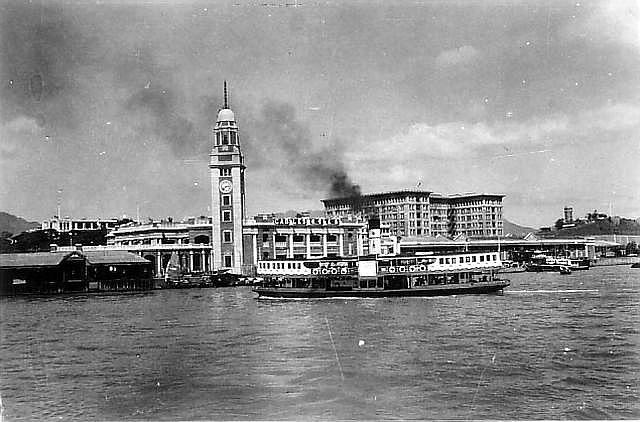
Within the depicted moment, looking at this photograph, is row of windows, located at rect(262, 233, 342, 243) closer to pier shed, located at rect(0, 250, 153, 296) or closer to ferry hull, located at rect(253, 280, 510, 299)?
pier shed, located at rect(0, 250, 153, 296)

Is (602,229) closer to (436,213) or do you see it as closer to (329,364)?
(436,213)

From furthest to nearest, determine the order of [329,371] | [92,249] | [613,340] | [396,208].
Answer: [396,208]
[92,249]
[613,340]
[329,371]

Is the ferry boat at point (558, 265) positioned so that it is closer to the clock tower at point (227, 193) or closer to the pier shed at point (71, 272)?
the clock tower at point (227, 193)

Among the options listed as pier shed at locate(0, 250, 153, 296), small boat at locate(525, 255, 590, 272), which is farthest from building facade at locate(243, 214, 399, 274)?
small boat at locate(525, 255, 590, 272)

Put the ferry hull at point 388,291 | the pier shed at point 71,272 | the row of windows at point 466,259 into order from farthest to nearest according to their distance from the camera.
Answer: the pier shed at point 71,272, the row of windows at point 466,259, the ferry hull at point 388,291

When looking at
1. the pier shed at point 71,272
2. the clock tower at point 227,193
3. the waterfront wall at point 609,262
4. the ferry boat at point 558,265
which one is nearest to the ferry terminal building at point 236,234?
the clock tower at point 227,193

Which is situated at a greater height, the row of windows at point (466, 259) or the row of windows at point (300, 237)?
the row of windows at point (300, 237)

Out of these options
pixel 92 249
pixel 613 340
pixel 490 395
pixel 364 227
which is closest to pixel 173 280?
pixel 92 249

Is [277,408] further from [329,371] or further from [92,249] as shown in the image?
[92,249]
